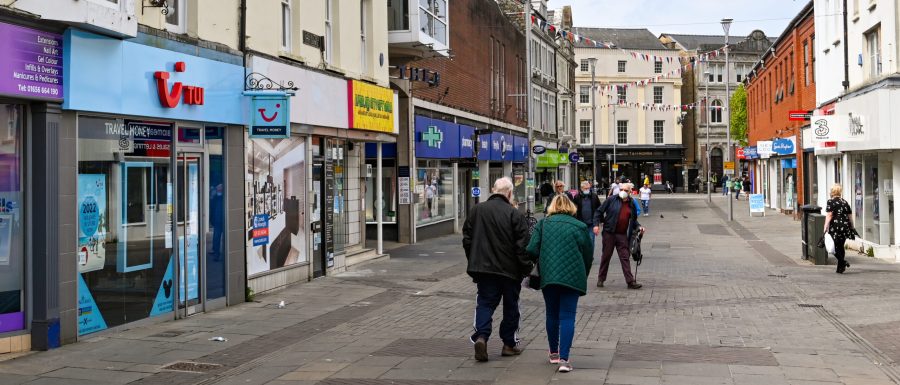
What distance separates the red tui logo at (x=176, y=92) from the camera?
1088cm

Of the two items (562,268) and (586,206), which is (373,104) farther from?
(562,268)

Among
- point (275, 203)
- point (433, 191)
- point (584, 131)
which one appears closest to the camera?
point (275, 203)

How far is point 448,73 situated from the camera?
29.1 meters

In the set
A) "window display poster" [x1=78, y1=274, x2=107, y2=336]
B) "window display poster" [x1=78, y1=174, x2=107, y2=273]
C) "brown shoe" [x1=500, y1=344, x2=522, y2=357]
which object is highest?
"window display poster" [x1=78, y1=174, x2=107, y2=273]

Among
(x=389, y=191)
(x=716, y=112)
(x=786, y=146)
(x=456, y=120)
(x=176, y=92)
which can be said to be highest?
(x=716, y=112)

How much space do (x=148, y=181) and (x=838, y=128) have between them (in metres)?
16.1

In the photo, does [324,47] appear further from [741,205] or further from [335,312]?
[741,205]

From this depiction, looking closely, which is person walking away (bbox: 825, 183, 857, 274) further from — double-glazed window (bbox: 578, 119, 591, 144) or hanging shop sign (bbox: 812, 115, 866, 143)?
double-glazed window (bbox: 578, 119, 591, 144)

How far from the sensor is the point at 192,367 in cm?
869

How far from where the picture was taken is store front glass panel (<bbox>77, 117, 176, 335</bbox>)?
32.3 feet

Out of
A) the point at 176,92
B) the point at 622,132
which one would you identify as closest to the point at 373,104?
the point at 176,92

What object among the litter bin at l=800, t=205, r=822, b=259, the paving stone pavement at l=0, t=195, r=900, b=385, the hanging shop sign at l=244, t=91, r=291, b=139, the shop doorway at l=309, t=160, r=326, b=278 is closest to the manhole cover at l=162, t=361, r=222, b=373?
the paving stone pavement at l=0, t=195, r=900, b=385

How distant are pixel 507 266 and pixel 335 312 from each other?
14.7 feet

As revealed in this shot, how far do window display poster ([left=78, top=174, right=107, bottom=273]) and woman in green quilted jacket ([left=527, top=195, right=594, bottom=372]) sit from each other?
4945mm
